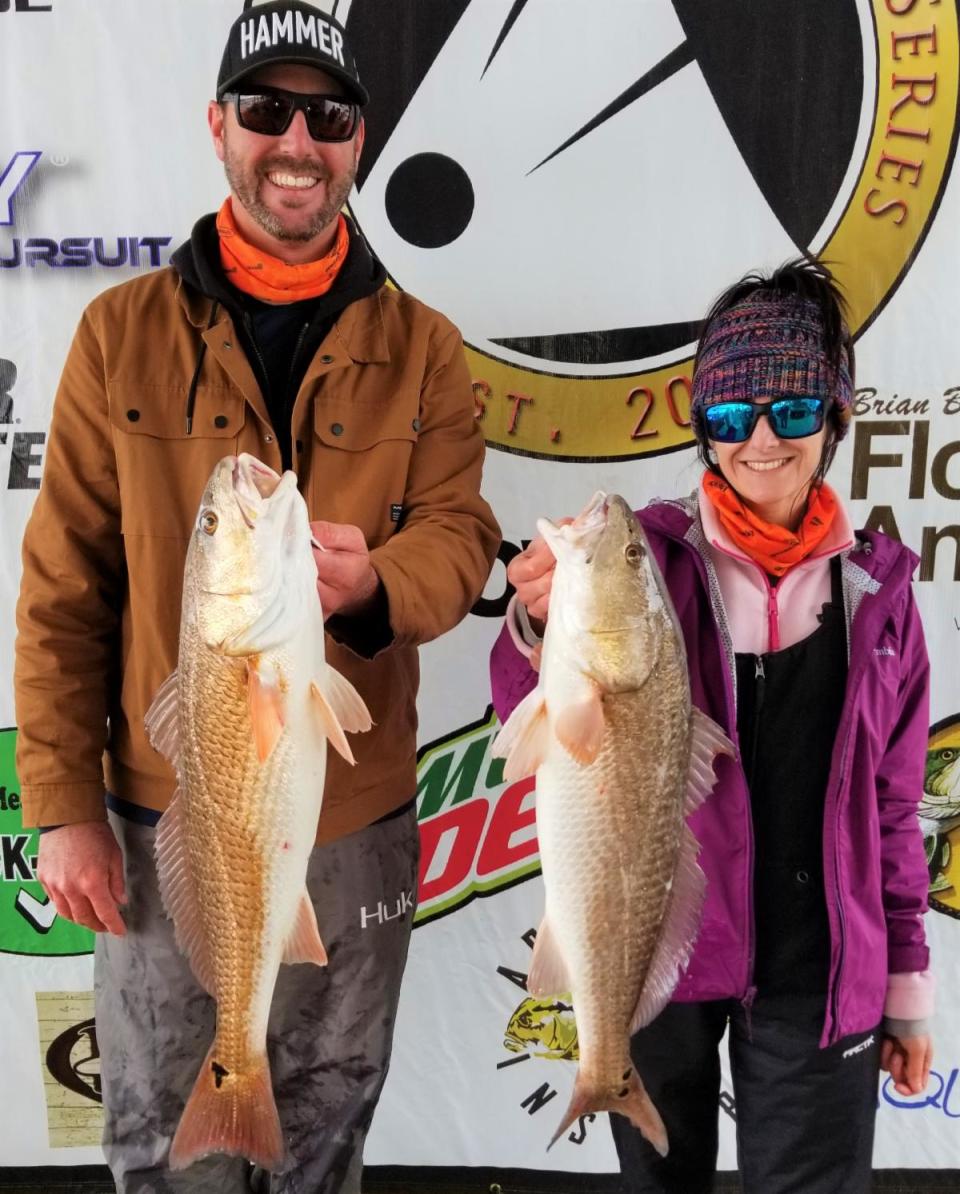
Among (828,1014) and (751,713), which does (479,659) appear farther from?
(828,1014)

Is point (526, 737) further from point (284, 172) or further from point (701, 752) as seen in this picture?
point (284, 172)

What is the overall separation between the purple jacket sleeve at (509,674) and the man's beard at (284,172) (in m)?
0.92

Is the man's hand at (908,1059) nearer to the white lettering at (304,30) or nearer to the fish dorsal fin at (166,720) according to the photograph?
the fish dorsal fin at (166,720)

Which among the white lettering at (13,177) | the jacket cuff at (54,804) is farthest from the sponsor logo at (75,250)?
the jacket cuff at (54,804)

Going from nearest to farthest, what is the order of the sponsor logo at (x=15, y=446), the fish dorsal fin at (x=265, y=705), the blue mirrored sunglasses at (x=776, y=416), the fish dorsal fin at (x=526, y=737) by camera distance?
the fish dorsal fin at (x=265, y=705), the fish dorsal fin at (x=526, y=737), the blue mirrored sunglasses at (x=776, y=416), the sponsor logo at (x=15, y=446)

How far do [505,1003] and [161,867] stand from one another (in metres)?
1.70

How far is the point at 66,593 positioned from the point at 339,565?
2.45ft

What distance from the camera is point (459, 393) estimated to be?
202cm

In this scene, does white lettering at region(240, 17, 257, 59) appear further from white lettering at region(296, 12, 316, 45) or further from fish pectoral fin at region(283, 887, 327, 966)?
fish pectoral fin at region(283, 887, 327, 966)

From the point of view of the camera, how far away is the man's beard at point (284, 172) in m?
1.83

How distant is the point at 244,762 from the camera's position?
140cm

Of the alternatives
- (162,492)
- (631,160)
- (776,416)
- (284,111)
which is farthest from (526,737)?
(631,160)

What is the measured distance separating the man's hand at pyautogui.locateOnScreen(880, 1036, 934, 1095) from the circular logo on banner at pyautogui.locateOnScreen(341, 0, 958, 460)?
5.82 ft

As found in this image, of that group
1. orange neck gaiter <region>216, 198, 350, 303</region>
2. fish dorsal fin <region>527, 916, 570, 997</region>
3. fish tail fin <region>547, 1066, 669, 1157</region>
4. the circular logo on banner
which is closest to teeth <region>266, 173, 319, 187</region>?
orange neck gaiter <region>216, 198, 350, 303</region>
